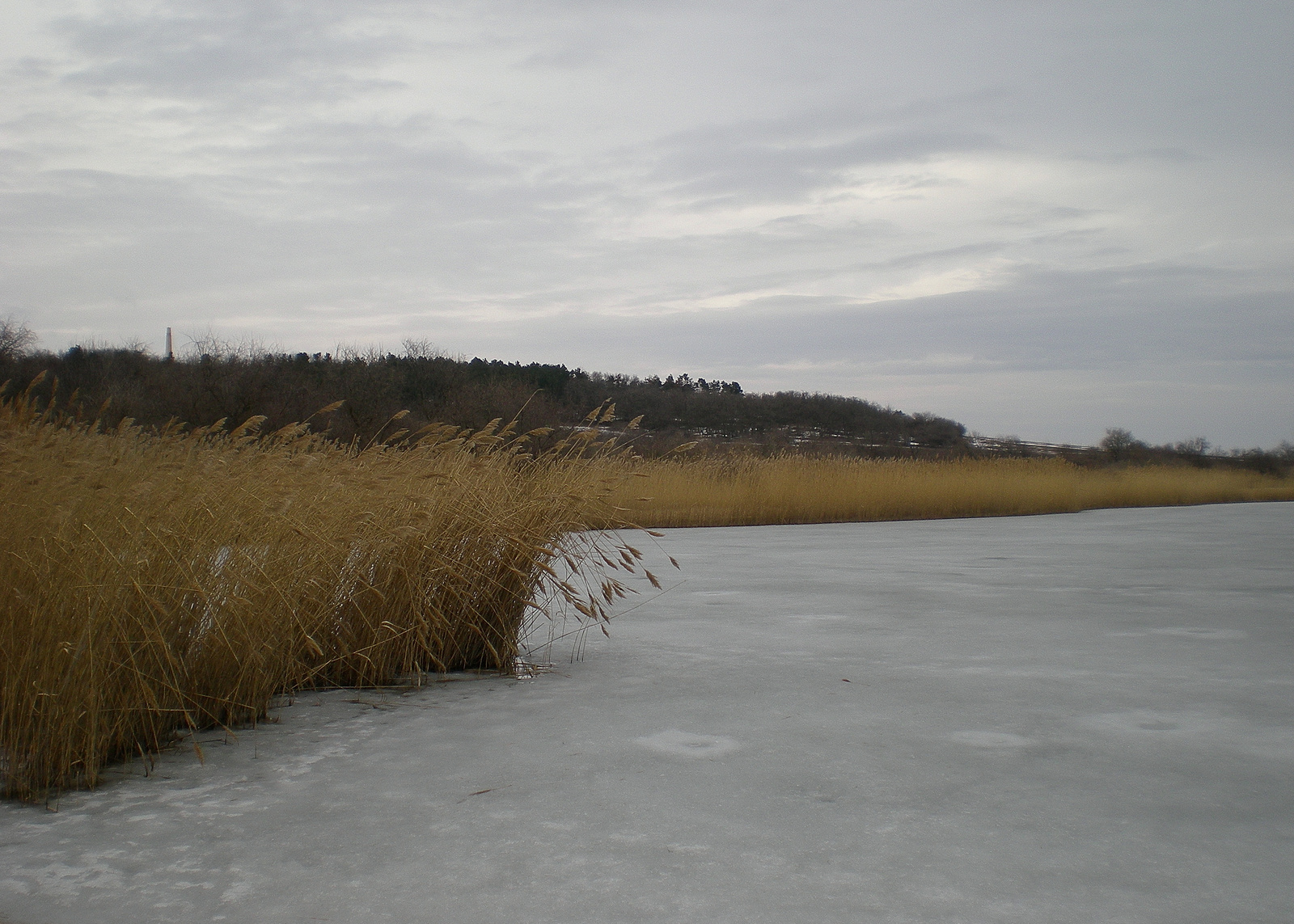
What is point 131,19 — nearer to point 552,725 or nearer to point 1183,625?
point 552,725

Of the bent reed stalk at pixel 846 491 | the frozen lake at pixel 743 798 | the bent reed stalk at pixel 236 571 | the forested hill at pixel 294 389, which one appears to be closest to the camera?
the frozen lake at pixel 743 798

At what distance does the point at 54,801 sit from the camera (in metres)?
2.06

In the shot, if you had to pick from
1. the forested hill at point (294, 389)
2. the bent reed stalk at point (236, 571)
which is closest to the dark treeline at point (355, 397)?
the forested hill at point (294, 389)

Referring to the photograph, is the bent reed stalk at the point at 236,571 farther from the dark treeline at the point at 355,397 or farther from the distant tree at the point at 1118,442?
the distant tree at the point at 1118,442

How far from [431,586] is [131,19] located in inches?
189

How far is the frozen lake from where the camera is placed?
1.61 metres

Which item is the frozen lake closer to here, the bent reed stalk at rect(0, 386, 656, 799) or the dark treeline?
the bent reed stalk at rect(0, 386, 656, 799)

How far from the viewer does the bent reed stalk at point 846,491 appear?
12.5 meters

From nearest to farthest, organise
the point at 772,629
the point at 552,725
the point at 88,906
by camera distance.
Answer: the point at 88,906 < the point at 552,725 < the point at 772,629

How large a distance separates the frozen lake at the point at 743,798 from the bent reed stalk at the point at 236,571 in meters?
0.18

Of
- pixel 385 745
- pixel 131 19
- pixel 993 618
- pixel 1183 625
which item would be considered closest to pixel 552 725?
pixel 385 745

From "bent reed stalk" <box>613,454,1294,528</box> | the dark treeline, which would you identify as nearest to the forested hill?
the dark treeline

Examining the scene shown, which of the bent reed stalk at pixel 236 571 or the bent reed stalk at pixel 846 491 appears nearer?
the bent reed stalk at pixel 236 571

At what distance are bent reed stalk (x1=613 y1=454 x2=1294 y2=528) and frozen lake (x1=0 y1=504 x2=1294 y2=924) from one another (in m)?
7.39
